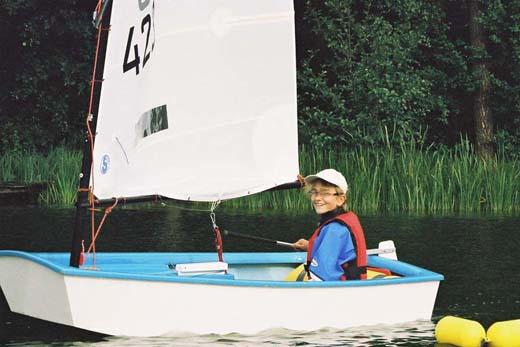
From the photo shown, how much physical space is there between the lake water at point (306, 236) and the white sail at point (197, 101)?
123 centimetres

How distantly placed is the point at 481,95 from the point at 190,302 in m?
18.9

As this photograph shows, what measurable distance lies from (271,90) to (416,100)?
52.0ft

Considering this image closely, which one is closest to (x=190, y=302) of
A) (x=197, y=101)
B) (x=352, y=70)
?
(x=197, y=101)

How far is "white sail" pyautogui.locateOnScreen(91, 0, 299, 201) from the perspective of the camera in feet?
34.1

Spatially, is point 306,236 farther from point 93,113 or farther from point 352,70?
point 352,70

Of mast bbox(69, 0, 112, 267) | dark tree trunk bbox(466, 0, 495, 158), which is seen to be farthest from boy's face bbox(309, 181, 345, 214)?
dark tree trunk bbox(466, 0, 495, 158)

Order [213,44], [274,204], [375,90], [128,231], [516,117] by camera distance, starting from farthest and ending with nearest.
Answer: [516,117]
[375,90]
[274,204]
[128,231]
[213,44]

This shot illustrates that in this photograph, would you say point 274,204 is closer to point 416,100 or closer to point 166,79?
point 416,100

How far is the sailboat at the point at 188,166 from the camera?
9914 mm

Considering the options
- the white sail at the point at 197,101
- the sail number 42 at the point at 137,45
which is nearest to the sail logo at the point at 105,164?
the white sail at the point at 197,101

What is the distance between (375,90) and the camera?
25.8 metres

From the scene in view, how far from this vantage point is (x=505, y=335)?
33.7ft

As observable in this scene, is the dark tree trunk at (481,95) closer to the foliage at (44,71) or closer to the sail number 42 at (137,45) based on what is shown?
the foliage at (44,71)

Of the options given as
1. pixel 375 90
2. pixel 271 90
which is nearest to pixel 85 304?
pixel 271 90
